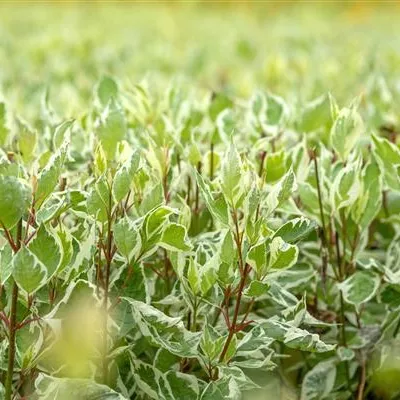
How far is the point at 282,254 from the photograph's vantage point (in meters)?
1.03

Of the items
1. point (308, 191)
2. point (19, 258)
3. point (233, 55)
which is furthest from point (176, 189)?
point (233, 55)

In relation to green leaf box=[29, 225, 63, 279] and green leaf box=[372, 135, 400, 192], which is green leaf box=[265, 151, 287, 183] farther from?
green leaf box=[29, 225, 63, 279]

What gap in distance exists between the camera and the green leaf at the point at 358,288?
4.01 ft

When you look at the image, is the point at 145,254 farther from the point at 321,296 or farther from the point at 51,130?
the point at 51,130

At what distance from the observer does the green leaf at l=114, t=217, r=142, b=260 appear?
1018 millimetres

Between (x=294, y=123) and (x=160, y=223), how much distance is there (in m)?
0.81

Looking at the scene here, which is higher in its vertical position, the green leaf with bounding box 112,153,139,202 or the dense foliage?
the green leaf with bounding box 112,153,139,202

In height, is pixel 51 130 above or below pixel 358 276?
above

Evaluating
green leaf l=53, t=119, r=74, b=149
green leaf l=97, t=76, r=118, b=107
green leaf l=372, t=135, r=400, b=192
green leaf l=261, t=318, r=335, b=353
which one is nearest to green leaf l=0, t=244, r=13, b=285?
green leaf l=53, t=119, r=74, b=149

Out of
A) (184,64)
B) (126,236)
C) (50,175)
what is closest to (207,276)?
(126,236)

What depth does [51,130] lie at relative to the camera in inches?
61.8

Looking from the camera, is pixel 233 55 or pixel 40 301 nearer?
pixel 40 301

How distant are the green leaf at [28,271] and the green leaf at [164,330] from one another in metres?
0.12

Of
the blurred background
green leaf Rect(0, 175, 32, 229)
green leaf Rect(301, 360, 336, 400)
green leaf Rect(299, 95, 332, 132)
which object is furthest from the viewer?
the blurred background
